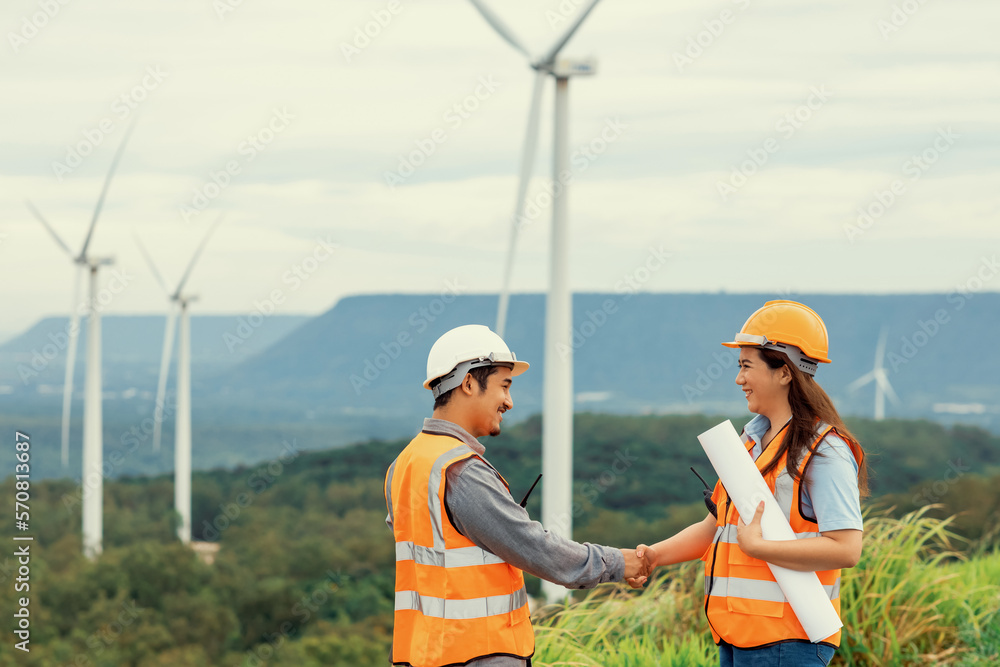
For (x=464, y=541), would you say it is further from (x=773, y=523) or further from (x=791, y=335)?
(x=791, y=335)

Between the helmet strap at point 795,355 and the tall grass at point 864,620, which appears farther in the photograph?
the tall grass at point 864,620

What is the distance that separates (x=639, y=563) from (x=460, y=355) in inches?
72.5

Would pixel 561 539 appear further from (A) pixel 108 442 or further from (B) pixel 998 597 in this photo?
(A) pixel 108 442

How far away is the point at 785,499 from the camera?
488 centimetres

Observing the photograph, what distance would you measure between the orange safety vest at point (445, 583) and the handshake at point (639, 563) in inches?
44.6

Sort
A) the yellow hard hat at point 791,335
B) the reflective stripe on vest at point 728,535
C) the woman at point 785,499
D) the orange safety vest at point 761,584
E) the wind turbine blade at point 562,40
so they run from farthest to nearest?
the wind turbine blade at point 562,40 → the yellow hard hat at point 791,335 → the reflective stripe on vest at point 728,535 → the orange safety vest at point 761,584 → the woman at point 785,499

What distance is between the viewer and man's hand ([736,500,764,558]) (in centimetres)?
477

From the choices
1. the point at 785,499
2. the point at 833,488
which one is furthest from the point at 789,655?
the point at 833,488

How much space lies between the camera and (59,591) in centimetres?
6912

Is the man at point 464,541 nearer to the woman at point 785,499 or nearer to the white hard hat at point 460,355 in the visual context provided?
the white hard hat at point 460,355

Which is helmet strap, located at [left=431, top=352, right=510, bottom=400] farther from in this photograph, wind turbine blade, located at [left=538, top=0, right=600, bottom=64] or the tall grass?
wind turbine blade, located at [left=538, top=0, right=600, bottom=64]

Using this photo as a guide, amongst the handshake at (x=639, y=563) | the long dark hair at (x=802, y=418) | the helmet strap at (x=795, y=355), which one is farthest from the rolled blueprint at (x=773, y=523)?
the handshake at (x=639, y=563)

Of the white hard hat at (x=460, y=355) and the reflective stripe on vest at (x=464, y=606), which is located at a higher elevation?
the white hard hat at (x=460, y=355)

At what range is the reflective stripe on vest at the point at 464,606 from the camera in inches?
181
